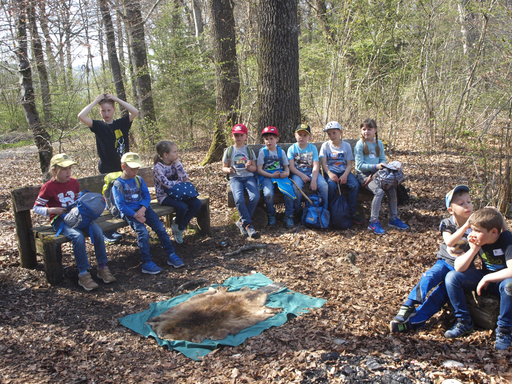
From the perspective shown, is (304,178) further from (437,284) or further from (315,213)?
(437,284)

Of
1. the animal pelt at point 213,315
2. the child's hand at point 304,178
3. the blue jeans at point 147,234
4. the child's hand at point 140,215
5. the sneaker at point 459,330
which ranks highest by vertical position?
the child's hand at point 304,178

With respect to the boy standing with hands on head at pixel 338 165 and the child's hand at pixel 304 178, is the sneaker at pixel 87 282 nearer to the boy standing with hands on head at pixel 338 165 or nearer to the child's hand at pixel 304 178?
the child's hand at pixel 304 178

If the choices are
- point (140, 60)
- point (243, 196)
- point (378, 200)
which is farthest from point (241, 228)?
point (140, 60)

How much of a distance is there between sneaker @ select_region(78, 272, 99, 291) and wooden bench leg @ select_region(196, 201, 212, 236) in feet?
5.78

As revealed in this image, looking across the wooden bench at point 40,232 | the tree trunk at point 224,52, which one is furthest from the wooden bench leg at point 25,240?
the tree trunk at point 224,52

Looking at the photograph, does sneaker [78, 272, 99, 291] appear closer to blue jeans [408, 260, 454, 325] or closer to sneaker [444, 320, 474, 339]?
blue jeans [408, 260, 454, 325]

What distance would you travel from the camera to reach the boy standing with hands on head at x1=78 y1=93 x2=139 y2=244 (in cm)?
489

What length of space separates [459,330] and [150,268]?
3.12 meters

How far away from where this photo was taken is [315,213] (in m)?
5.49

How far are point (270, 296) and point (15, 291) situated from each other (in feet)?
8.58

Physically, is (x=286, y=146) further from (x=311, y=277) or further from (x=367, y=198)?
(x=311, y=277)

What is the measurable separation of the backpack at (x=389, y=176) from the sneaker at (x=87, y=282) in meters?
3.81

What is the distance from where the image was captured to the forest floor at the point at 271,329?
2.68 metres

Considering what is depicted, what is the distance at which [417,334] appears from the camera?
10.0ft
